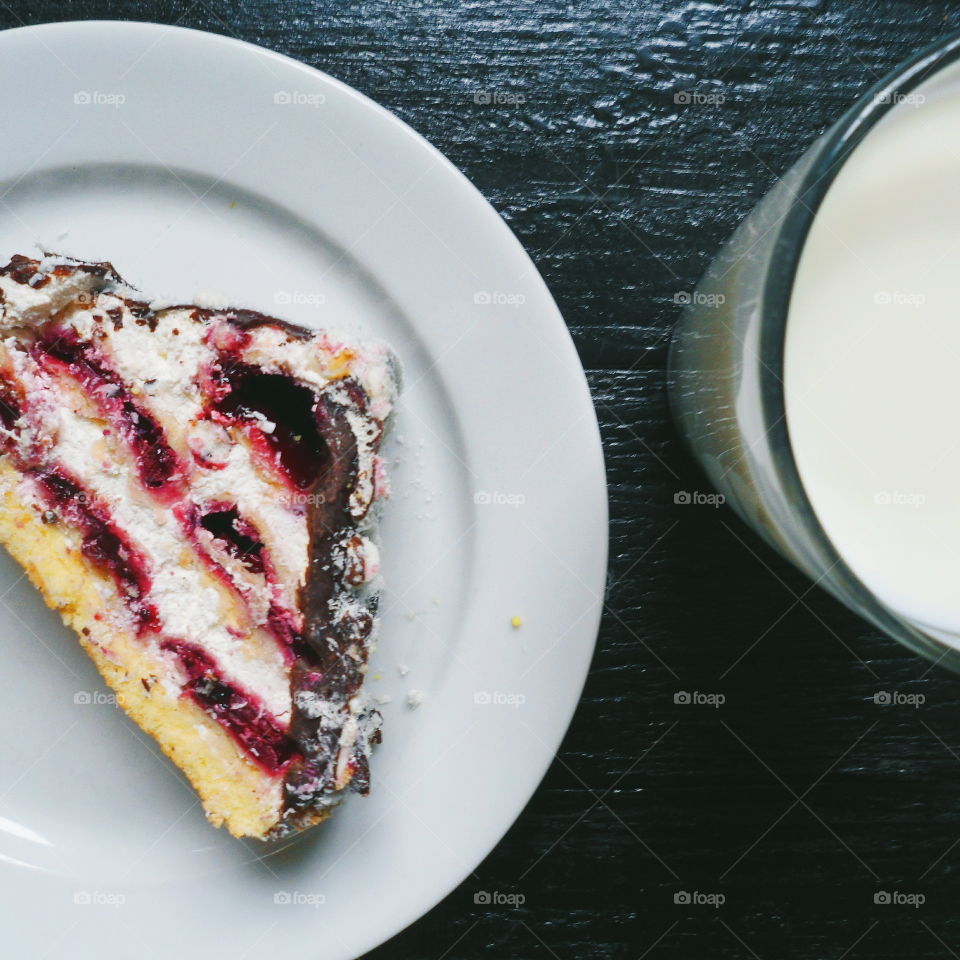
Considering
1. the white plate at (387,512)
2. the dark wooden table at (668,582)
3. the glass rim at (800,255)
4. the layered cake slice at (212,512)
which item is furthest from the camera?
the dark wooden table at (668,582)

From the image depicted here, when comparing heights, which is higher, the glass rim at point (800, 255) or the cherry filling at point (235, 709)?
the glass rim at point (800, 255)

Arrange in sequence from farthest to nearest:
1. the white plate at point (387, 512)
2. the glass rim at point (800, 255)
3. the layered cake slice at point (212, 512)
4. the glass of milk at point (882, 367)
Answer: the white plate at point (387, 512) < the layered cake slice at point (212, 512) < the glass of milk at point (882, 367) < the glass rim at point (800, 255)

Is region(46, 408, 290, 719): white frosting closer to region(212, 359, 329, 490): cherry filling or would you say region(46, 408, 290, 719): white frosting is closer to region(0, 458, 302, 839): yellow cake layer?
region(0, 458, 302, 839): yellow cake layer

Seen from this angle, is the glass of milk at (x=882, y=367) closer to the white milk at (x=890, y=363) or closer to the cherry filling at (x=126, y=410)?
the white milk at (x=890, y=363)

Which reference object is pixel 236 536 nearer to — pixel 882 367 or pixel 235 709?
pixel 235 709

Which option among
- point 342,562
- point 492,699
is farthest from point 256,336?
point 492,699

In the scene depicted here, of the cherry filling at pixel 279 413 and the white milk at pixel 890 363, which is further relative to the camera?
the cherry filling at pixel 279 413

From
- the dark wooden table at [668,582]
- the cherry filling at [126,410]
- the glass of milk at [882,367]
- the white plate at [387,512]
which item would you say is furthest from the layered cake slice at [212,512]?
the glass of milk at [882,367]
